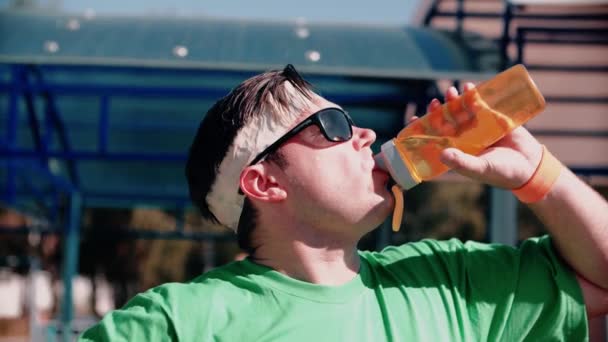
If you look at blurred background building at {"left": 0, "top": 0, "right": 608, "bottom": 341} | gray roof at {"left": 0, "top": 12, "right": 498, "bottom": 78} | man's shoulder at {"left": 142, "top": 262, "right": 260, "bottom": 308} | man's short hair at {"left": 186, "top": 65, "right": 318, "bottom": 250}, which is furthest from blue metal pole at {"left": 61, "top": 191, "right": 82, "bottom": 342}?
man's shoulder at {"left": 142, "top": 262, "right": 260, "bottom": 308}

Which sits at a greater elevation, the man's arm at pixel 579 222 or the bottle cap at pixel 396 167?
the bottle cap at pixel 396 167

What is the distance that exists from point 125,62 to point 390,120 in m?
2.45

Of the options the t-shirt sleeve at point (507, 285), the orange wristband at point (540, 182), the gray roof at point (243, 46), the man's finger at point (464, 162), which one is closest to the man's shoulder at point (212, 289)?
the t-shirt sleeve at point (507, 285)

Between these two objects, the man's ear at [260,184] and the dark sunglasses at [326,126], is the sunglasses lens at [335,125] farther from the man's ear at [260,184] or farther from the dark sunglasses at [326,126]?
the man's ear at [260,184]

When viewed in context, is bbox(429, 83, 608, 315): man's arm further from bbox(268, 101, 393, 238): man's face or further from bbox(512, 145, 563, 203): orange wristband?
bbox(268, 101, 393, 238): man's face

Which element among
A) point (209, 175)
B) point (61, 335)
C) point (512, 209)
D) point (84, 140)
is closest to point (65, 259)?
point (61, 335)

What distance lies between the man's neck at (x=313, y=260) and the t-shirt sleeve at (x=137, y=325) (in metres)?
0.30

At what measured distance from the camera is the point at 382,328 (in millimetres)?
1749

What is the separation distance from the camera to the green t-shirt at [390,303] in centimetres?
165

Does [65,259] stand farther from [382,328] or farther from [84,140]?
[382,328]

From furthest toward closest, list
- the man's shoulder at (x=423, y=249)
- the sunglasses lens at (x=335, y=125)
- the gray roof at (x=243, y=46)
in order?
the gray roof at (x=243, y=46), the man's shoulder at (x=423, y=249), the sunglasses lens at (x=335, y=125)

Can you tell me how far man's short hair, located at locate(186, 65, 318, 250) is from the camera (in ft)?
6.15

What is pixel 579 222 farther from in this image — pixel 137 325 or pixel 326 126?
pixel 137 325

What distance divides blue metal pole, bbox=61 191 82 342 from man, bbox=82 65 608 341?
631 cm
